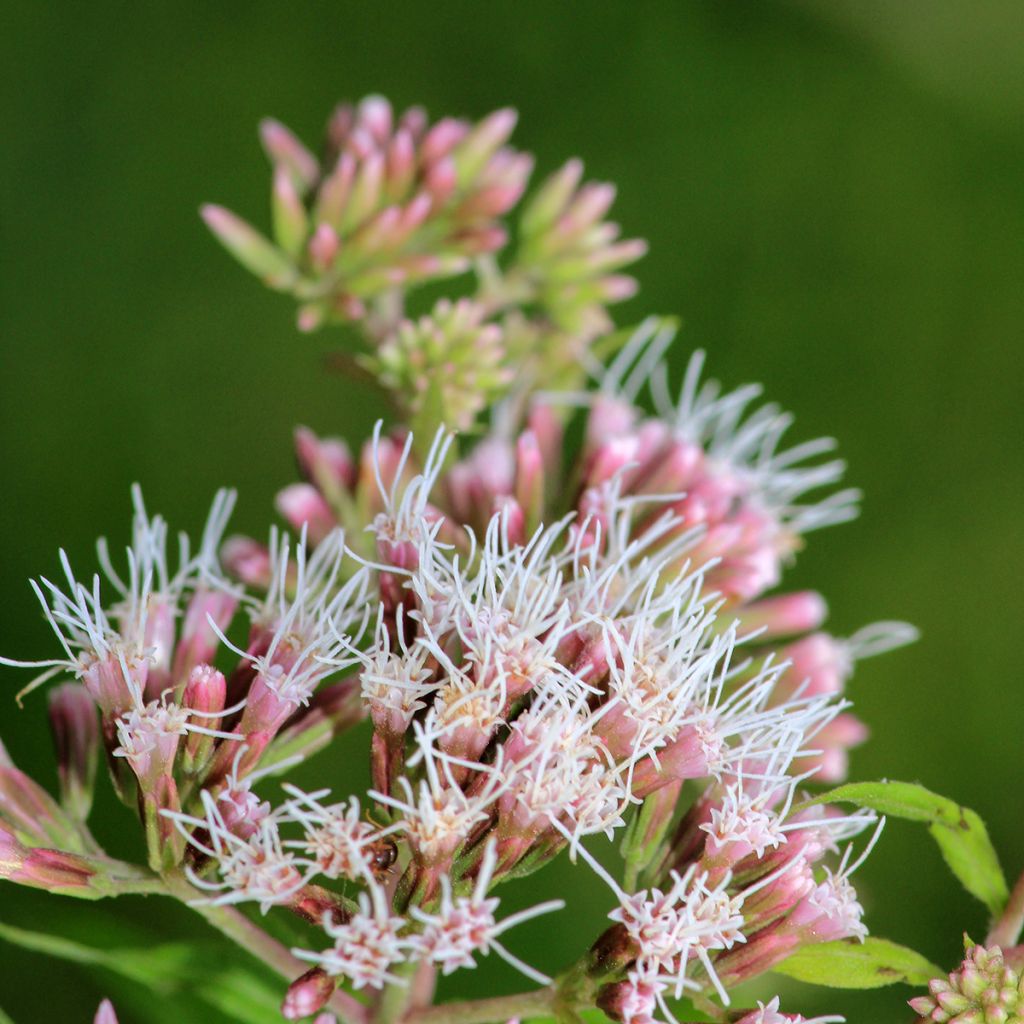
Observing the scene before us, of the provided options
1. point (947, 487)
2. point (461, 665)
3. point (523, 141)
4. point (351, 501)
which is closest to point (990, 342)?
point (947, 487)

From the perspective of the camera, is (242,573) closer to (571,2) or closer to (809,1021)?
(809,1021)

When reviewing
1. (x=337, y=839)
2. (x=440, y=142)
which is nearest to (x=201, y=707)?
(x=337, y=839)

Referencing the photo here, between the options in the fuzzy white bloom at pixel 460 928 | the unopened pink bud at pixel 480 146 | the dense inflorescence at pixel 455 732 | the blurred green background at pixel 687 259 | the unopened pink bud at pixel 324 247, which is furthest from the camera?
the blurred green background at pixel 687 259

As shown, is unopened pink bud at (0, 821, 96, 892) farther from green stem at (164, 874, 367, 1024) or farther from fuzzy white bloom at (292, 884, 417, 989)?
fuzzy white bloom at (292, 884, 417, 989)

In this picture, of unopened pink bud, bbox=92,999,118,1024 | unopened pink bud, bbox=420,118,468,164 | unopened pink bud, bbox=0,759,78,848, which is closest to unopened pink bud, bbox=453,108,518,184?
unopened pink bud, bbox=420,118,468,164

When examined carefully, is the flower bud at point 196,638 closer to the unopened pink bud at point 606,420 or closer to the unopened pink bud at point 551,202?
the unopened pink bud at point 606,420

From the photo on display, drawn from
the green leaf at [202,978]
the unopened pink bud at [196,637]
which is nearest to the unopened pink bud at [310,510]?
the unopened pink bud at [196,637]
